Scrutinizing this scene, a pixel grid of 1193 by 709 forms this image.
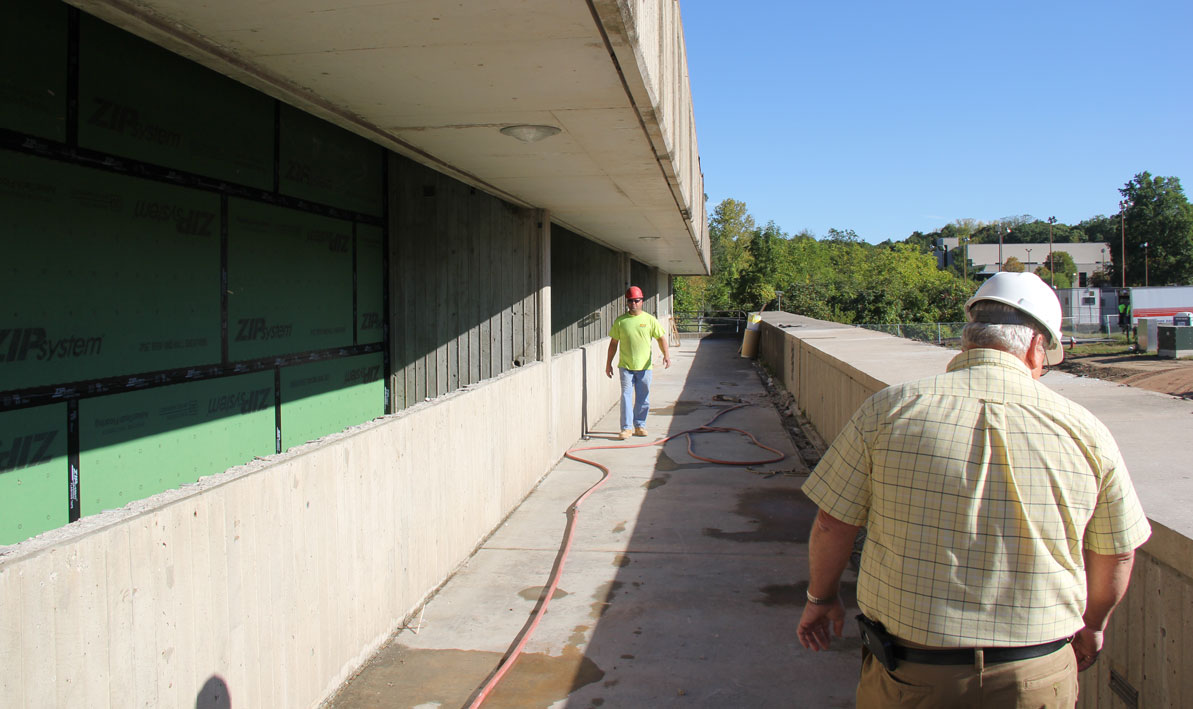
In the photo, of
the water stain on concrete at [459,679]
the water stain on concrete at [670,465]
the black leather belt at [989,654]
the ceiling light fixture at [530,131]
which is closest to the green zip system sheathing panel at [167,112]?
the ceiling light fixture at [530,131]

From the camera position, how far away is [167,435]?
5.58 m

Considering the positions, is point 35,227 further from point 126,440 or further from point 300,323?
point 300,323

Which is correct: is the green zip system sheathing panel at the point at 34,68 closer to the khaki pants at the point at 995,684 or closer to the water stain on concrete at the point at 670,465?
the khaki pants at the point at 995,684

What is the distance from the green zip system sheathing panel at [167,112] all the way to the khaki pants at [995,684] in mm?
5184

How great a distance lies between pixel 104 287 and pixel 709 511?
4.60 metres

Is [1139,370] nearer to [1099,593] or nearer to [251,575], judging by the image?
[1099,593]

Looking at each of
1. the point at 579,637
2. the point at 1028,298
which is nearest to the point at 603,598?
the point at 579,637

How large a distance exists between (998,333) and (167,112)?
5.40m

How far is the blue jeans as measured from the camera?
386 inches

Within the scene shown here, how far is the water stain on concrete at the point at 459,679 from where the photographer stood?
11.8 ft

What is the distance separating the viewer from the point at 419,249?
8.44m

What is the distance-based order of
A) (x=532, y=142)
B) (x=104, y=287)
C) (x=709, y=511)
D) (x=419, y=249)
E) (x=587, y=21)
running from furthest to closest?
(x=419, y=249)
(x=709, y=511)
(x=532, y=142)
(x=104, y=287)
(x=587, y=21)

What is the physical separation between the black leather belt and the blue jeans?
7689mm

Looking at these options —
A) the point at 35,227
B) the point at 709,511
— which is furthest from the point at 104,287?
the point at 709,511
